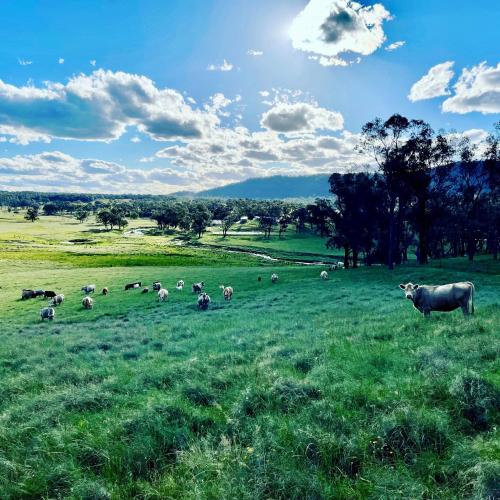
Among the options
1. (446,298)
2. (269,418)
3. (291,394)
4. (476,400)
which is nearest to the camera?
(476,400)

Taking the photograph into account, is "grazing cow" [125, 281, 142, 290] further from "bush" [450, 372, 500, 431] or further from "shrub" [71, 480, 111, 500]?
"bush" [450, 372, 500, 431]

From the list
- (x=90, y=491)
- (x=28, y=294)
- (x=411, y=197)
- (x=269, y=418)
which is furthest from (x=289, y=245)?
(x=90, y=491)

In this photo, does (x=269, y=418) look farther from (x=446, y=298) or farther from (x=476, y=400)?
(x=446, y=298)

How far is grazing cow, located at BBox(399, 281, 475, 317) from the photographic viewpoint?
15344mm

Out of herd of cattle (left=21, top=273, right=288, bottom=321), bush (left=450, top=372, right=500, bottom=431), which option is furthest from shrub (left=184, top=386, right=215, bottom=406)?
herd of cattle (left=21, top=273, right=288, bottom=321)

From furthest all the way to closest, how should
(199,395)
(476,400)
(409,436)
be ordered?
(199,395) < (476,400) < (409,436)

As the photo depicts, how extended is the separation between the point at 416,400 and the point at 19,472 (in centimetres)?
704

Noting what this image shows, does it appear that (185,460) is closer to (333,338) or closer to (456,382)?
(456,382)

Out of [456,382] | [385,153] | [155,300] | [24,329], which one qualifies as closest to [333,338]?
[456,382]

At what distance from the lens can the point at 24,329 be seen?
27250 millimetres

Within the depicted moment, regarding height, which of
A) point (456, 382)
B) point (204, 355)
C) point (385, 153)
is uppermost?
point (385, 153)

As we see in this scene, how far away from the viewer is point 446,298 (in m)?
15.8

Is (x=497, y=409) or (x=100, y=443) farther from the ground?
(x=497, y=409)

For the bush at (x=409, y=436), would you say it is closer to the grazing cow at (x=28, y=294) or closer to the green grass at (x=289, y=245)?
the grazing cow at (x=28, y=294)
